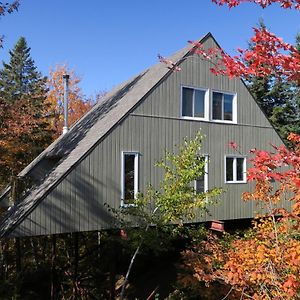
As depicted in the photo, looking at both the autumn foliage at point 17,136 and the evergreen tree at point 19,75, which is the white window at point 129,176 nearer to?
the autumn foliage at point 17,136

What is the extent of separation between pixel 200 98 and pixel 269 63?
1042 centimetres

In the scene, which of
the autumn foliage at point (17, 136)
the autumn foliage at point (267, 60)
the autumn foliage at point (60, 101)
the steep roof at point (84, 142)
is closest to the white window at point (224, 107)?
the steep roof at point (84, 142)

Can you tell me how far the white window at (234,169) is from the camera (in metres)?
15.1

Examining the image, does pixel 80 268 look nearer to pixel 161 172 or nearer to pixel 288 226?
pixel 161 172

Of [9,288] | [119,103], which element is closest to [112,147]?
[119,103]

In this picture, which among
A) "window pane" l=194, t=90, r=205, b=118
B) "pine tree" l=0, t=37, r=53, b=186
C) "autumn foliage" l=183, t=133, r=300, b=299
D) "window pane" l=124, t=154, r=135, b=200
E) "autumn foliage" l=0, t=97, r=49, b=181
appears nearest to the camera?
"autumn foliage" l=183, t=133, r=300, b=299

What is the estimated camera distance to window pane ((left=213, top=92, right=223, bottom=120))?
14.7 metres

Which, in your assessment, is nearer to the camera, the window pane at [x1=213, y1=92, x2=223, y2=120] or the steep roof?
the steep roof

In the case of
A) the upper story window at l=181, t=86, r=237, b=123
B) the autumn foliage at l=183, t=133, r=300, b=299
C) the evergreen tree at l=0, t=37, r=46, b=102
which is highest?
the evergreen tree at l=0, t=37, r=46, b=102

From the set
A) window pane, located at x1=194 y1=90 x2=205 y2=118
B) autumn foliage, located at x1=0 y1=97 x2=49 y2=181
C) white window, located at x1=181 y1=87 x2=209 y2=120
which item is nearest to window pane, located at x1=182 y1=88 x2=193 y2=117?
white window, located at x1=181 y1=87 x2=209 y2=120

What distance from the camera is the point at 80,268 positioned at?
15.8m

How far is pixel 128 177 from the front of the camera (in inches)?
490

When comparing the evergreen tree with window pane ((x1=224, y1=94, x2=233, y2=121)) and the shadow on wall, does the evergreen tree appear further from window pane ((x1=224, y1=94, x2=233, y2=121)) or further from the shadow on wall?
the shadow on wall

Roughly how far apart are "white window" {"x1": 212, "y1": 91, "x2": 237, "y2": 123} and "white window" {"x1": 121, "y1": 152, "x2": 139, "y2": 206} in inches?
155
